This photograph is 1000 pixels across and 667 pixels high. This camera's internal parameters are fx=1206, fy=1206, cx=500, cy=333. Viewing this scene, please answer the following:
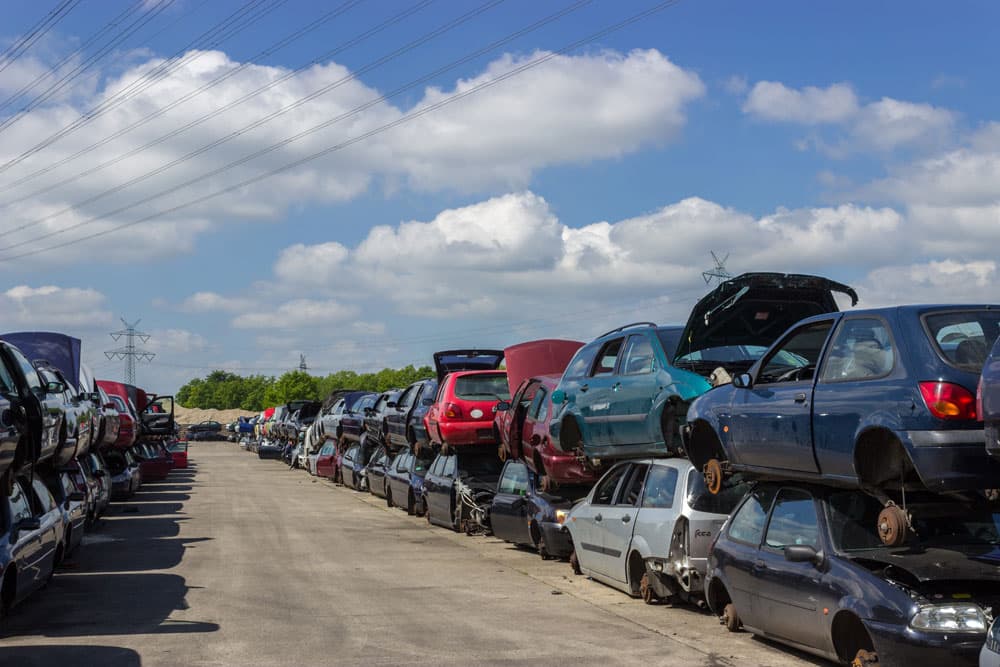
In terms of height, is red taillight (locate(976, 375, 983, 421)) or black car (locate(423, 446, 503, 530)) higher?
red taillight (locate(976, 375, 983, 421))

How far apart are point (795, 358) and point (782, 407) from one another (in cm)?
76

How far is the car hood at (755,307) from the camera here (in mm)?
11102

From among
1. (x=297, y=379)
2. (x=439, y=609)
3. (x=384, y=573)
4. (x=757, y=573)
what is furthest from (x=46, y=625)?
(x=297, y=379)

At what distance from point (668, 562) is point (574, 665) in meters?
2.35

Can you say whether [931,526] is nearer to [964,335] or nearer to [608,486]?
[964,335]

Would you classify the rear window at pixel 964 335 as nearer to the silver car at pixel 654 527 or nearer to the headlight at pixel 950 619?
the headlight at pixel 950 619

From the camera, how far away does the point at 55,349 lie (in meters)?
20.0

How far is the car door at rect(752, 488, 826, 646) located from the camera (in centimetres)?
790

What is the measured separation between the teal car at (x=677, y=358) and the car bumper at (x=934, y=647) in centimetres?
364

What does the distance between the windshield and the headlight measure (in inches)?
33.9

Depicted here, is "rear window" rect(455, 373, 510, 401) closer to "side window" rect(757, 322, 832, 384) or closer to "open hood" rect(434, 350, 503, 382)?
"open hood" rect(434, 350, 503, 382)

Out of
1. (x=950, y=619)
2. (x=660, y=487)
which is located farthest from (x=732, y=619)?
(x=950, y=619)

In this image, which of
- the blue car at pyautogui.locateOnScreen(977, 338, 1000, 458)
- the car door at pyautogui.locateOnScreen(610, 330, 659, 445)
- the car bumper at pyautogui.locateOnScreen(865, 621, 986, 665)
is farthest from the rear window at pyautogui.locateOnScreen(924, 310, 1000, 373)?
the car door at pyautogui.locateOnScreen(610, 330, 659, 445)

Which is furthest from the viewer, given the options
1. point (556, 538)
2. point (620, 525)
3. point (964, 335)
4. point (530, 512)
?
point (530, 512)
